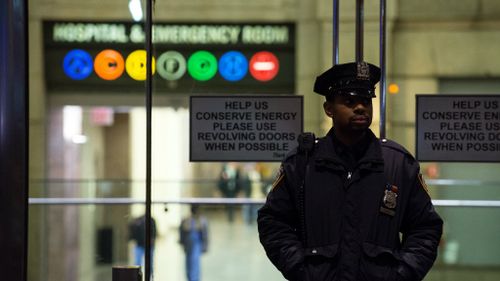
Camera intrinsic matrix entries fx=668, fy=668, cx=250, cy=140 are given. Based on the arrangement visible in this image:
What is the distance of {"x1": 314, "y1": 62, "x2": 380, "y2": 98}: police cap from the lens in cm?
256

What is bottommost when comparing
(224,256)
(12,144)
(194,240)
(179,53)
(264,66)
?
(224,256)

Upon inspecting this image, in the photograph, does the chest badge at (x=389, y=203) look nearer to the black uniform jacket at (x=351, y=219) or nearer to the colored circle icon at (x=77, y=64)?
the black uniform jacket at (x=351, y=219)

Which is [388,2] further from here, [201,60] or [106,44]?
[106,44]

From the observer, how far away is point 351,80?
8.45 feet

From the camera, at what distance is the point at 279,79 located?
482 centimetres

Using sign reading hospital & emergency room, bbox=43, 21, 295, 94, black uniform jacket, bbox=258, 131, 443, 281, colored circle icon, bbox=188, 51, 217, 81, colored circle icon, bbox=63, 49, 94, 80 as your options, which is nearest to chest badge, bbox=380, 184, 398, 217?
black uniform jacket, bbox=258, 131, 443, 281

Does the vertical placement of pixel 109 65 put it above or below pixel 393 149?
above

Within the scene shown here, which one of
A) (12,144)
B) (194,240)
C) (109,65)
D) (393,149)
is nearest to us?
(393,149)

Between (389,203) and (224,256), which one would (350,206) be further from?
(224,256)

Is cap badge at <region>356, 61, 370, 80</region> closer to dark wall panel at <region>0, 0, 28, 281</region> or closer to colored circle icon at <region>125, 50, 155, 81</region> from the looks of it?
colored circle icon at <region>125, 50, 155, 81</region>

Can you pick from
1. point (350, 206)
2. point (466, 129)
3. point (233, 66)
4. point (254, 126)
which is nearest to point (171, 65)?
point (233, 66)

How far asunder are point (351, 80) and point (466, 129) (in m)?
1.87

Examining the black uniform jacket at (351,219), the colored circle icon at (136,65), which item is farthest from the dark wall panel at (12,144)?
the black uniform jacket at (351,219)

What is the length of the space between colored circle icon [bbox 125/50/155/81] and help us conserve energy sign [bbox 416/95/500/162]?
2.07 m
